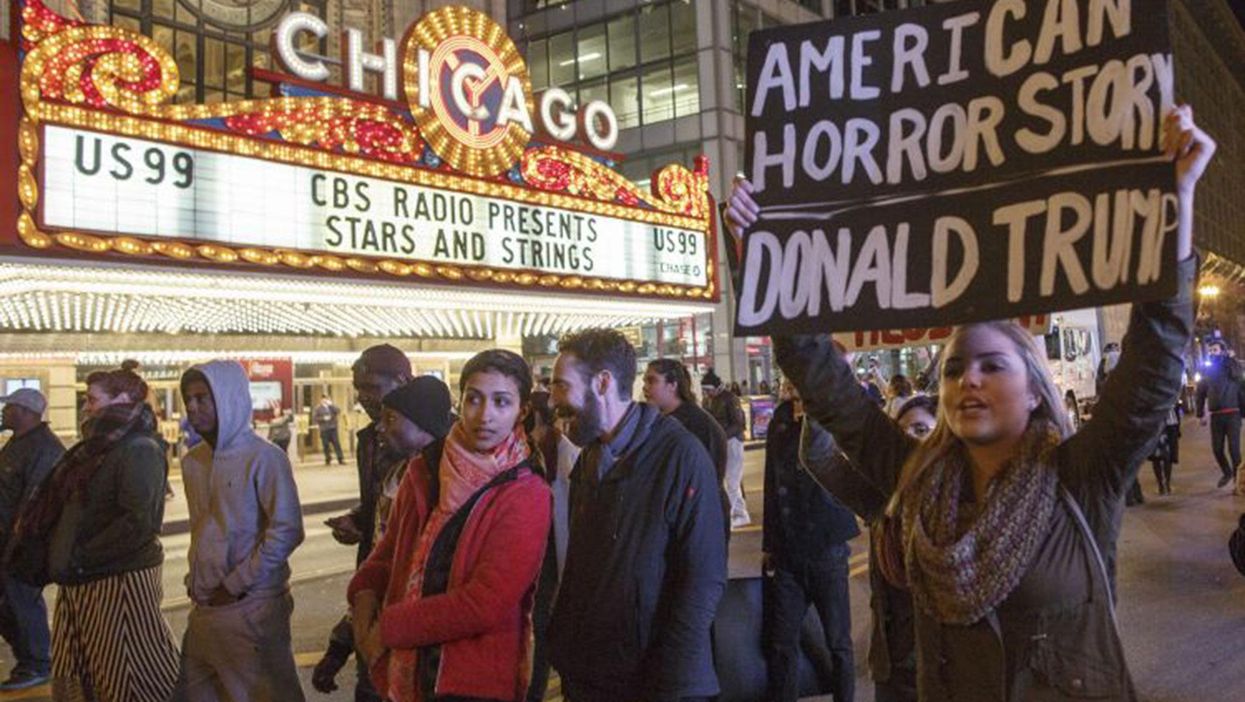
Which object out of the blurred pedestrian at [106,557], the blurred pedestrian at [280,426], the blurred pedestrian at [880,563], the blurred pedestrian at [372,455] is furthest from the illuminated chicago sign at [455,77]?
the blurred pedestrian at [880,563]

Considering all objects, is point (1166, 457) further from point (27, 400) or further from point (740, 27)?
point (740, 27)

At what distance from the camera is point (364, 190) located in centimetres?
1263

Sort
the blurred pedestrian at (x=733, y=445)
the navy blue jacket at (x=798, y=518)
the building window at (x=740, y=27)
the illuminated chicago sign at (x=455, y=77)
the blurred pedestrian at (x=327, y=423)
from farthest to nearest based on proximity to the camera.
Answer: the building window at (x=740, y=27) < the blurred pedestrian at (x=327, y=423) < the illuminated chicago sign at (x=455, y=77) < the blurred pedestrian at (x=733, y=445) < the navy blue jacket at (x=798, y=518)

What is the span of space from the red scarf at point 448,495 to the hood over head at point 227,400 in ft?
4.78

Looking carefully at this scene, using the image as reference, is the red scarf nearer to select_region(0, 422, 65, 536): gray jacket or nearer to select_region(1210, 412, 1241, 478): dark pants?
select_region(0, 422, 65, 536): gray jacket

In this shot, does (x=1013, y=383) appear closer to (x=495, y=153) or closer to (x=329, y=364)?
(x=495, y=153)

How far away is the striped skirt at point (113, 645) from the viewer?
4262 millimetres

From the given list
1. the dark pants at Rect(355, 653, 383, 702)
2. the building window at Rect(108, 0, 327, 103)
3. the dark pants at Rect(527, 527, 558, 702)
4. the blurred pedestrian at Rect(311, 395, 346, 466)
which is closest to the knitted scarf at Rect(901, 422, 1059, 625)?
the dark pants at Rect(527, 527, 558, 702)

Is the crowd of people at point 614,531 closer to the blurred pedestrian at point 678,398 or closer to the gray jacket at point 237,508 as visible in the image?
the gray jacket at point 237,508

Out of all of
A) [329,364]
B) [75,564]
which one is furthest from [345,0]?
[75,564]

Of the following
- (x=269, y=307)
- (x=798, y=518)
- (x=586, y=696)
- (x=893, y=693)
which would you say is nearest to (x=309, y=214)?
(x=269, y=307)

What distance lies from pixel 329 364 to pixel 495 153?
8.68m

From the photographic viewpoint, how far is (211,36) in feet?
61.3

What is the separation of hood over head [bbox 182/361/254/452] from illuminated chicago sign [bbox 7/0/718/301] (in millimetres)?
6951
